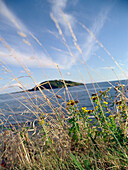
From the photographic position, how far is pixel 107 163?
4.19 ft

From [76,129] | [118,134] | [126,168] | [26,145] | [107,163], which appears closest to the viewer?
[126,168]

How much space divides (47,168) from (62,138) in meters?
0.41

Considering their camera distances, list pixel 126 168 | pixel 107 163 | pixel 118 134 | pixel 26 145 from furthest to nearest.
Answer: pixel 26 145
pixel 118 134
pixel 107 163
pixel 126 168

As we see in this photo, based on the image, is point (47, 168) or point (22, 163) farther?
point (22, 163)

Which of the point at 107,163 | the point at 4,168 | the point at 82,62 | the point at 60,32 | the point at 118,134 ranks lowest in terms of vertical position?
the point at 4,168

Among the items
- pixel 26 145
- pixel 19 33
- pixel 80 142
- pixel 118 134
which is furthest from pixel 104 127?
pixel 19 33

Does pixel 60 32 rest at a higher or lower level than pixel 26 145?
higher

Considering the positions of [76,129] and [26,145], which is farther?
[26,145]

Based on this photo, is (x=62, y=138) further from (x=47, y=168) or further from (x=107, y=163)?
(x=107, y=163)

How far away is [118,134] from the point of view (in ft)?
4.79

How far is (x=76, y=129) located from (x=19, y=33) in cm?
129

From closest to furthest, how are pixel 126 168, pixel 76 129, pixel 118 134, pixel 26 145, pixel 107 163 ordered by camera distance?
pixel 126 168 → pixel 107 163 → pixel 118 134 → pixel 76 129 → pixel 26 145

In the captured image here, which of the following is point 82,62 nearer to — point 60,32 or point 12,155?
point 60,32

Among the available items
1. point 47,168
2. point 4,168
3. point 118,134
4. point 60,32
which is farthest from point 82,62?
point 4,168
